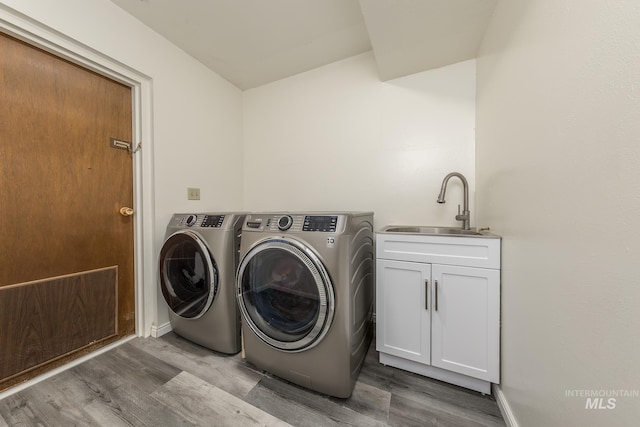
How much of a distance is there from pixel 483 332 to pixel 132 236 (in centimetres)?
239

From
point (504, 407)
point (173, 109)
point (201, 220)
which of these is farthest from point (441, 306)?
point (173, 109)

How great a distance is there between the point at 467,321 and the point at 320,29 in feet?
7.19

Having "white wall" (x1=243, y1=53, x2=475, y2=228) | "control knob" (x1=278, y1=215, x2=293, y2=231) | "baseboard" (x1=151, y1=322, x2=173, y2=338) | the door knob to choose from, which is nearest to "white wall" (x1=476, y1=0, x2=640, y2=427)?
"white wall" (x1=243, y1=53, x2=475, y2=228)

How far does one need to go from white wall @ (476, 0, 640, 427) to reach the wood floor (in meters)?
0.37

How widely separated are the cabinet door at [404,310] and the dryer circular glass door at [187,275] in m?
1.09

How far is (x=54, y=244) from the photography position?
4.36ft

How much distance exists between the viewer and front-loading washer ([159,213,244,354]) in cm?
144

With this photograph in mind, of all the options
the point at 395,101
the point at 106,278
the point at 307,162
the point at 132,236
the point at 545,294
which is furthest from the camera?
the point at 307,162

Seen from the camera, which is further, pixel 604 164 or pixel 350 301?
pixel 350 301

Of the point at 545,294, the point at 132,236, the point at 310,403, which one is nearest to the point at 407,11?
the point at 545,294

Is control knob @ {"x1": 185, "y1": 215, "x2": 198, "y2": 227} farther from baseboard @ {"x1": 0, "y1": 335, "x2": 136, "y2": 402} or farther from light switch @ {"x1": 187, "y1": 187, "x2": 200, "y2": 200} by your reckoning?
baseboard @ {"x1": 0, "y1": 335, "x2": 136, "y2": 402}

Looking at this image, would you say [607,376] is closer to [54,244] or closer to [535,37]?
[535,37]

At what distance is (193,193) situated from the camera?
6.52 ft

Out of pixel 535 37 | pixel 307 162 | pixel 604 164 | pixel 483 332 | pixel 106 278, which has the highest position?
pixel 535 37
